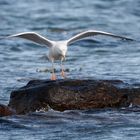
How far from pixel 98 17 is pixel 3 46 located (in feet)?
27.2

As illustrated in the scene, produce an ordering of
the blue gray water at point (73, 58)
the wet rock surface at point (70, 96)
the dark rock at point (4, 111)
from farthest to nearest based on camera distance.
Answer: the wet rock surface at point (70, 96), the dark rock at point (4, 111), the blue gray water at point (73, 58)

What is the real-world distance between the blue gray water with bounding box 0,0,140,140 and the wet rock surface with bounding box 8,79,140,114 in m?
0.25

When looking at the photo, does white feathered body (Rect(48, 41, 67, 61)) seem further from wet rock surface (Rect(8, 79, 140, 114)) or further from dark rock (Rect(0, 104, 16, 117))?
dark rock (Rect(0, 104, 16, 117))

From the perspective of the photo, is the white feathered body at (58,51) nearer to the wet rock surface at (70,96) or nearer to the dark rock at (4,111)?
the wet rock surface at (70,96)

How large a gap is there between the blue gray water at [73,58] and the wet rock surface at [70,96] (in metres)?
0.25

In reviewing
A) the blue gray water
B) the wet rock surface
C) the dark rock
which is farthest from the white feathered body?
the dark rock

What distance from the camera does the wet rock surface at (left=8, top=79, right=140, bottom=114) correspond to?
44.4 feet

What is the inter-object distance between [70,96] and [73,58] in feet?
26.9

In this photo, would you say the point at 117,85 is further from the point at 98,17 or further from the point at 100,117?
the point at 98,17

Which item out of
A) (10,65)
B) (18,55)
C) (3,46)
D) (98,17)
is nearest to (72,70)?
(10,65)

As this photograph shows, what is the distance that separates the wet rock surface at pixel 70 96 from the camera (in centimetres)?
1352

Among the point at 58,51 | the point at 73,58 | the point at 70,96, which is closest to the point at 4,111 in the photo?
the point at 70,96

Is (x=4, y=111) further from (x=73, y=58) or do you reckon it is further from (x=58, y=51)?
(x=73, y=58)

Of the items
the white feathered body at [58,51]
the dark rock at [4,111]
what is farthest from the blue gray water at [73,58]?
the white feathered body at [58,51]
